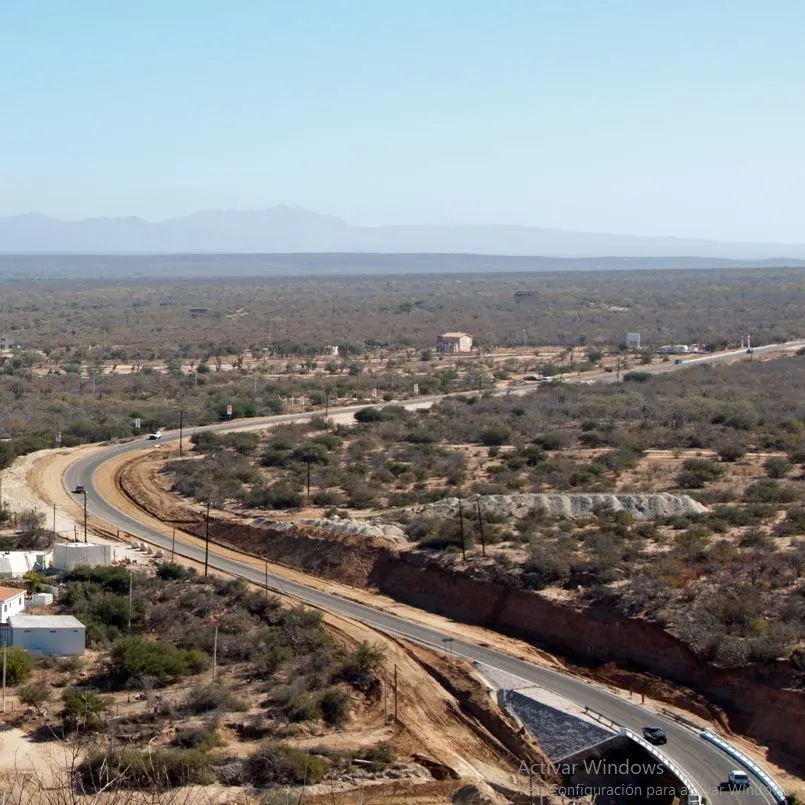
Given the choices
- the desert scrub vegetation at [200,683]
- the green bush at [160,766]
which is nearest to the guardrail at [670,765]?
the desert scrub vegetation at [200,683]

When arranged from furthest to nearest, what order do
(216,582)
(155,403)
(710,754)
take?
1. (155,403)
2. (216,582)
3. (710,754)

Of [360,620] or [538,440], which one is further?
[538,440]

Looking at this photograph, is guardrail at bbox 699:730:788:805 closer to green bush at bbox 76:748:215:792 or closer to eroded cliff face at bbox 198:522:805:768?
eroded cliff face at bbox 198:522:805:768

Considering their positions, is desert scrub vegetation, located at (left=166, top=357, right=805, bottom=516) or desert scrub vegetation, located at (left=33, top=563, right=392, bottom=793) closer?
desert scrub vegetation, located at (left=33, top=563, right=392, bottom=793)

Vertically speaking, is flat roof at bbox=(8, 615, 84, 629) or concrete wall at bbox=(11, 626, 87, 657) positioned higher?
flat roof at bbox=(8, 615, 84, 629)

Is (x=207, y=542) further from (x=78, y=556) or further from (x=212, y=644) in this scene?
(x=212, y=644)

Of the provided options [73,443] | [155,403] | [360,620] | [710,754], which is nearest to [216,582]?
[360,620]

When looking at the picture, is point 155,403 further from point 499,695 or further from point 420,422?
point 499,695

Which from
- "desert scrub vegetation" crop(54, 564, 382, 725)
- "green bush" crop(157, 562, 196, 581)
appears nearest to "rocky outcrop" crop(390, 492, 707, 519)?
"green bush" crop(157, 562, 196, 581)
